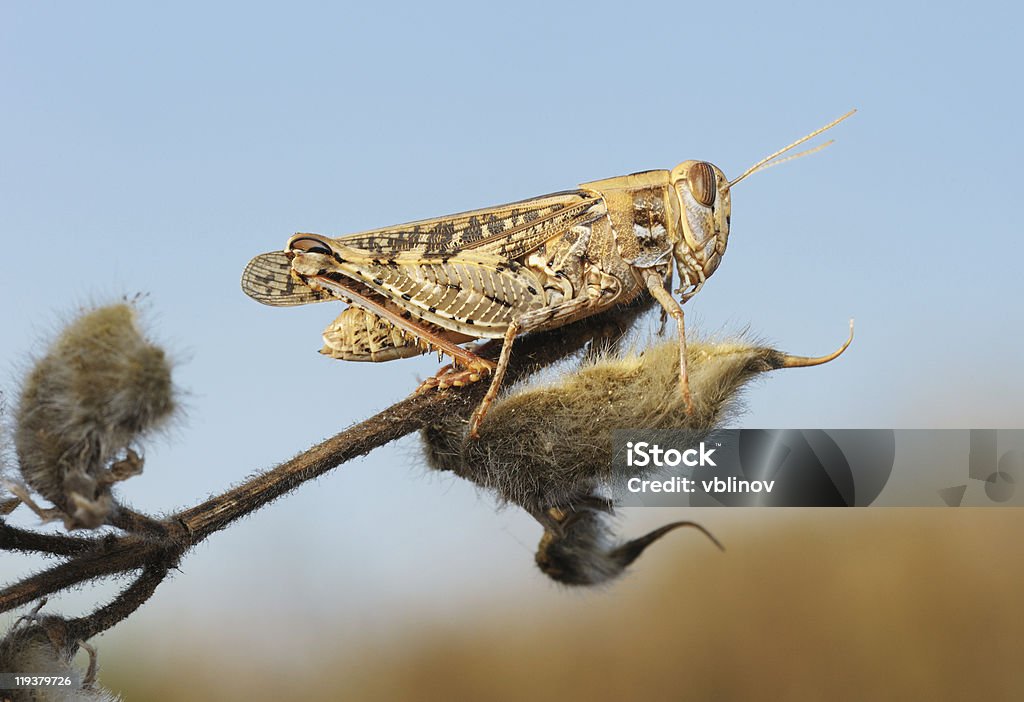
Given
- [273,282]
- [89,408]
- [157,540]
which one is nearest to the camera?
[89,408]

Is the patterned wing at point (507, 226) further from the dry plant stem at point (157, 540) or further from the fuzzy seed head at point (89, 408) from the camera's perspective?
the fuzzy seed head at point (89, 408)

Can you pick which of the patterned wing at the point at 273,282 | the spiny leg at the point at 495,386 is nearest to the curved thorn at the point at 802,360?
the spiny leg at the point at 495,386

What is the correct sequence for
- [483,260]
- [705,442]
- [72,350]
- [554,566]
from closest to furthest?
[72,350] < [705,442] < [554,566] < [483,260]

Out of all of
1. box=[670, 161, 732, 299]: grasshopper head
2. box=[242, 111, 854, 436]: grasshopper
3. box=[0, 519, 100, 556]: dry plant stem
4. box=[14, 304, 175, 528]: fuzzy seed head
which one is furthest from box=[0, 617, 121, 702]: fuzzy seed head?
box=[670, 161, 732, 299]: grasshopper head

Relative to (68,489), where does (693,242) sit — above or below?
above

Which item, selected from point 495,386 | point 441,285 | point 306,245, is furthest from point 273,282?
point 495,386

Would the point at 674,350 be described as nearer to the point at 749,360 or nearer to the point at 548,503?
the point at 749,360

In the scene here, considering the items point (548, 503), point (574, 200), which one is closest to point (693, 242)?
point (574, 200)

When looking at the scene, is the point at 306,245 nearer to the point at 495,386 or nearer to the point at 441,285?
the point at 441,285
